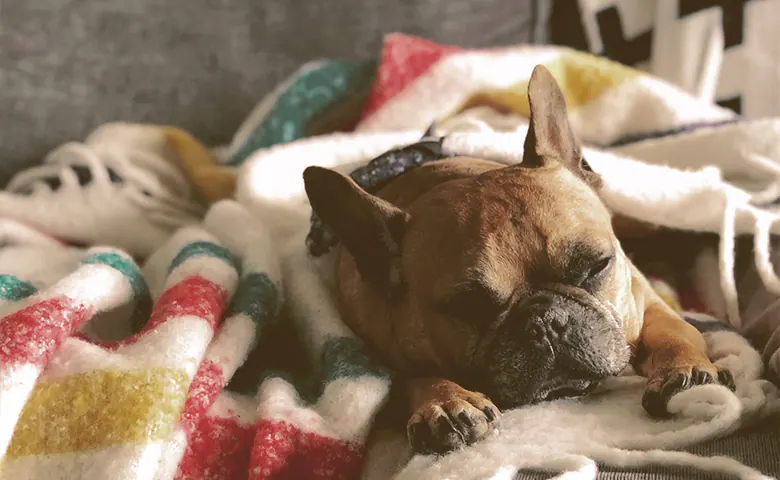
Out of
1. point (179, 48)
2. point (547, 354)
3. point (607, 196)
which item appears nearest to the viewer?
point (547, 354)

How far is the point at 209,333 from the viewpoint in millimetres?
805

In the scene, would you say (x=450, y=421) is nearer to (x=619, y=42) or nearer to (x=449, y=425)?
(x=449, y=425)

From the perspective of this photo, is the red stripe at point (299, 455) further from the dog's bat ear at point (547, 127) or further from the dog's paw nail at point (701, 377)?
the dog's bat ear at point (547, 127)

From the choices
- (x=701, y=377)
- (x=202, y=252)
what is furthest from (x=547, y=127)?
(x=202, y=252)

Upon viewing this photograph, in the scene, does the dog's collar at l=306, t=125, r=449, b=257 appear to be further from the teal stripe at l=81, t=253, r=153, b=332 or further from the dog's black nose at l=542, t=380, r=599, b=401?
the dog's black nose at l=542, t=380, r=599, b=401

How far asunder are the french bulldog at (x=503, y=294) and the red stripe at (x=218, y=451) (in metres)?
0.17

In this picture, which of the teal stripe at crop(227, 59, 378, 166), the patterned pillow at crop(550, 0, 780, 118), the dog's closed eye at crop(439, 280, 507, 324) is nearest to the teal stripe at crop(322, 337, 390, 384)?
the dog's closed eye at crop(439, 280, 507, 324)

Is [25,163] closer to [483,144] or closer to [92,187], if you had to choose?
[92,187]

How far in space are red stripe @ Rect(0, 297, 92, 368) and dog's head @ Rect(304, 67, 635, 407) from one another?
315mm

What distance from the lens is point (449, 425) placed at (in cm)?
71

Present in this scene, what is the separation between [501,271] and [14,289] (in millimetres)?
562

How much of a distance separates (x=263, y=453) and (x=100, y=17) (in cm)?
121

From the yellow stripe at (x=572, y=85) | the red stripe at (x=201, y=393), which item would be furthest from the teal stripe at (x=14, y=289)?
the yellow stripe at (x=572, y=85)

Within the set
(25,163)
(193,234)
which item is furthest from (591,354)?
(25,163)
